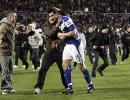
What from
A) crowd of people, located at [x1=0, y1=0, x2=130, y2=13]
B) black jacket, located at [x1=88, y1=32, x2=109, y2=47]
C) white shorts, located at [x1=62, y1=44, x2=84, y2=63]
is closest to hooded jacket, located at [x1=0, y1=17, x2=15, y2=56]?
white shorts, located at [x1=62, y1=44, x2=84, y2=63]

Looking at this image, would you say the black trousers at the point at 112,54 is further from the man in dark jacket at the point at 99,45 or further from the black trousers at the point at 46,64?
the black trousers at the point at 46,64

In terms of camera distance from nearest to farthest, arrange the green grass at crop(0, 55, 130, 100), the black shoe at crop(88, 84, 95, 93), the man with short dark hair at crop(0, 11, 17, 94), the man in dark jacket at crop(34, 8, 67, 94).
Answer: the green grass at crop(0, 55, 130, 100) → the man in dark jacket at crop(34, 8, 67, 94) → the black shoe at crop(88, 84, 95, 93) → the man with short dark hair at crop(0, 11, 17, 94)

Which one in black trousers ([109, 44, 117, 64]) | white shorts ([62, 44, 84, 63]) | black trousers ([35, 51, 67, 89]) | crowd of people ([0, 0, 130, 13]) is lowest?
crowd of people ([0, 0, 130, 13])

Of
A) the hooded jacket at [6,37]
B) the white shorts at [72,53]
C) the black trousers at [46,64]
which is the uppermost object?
the hooded jacket at [6,37]

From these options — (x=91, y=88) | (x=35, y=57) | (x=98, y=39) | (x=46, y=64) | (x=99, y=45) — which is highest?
(x=46, y=64)

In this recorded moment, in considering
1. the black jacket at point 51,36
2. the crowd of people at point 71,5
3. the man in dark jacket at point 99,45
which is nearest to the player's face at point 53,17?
the black jacket at point 51,36

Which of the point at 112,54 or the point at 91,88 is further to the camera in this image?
the point at 112,54

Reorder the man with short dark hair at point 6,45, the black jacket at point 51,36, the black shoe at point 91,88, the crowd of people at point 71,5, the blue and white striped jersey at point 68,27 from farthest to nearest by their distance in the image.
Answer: the crowd of people at point 71,5 < the man with short dark hair at point 6,45 < the black shoe at point 91,88 < the black jacket at point 51,36 < the blue and white striped jersey at point 68,27

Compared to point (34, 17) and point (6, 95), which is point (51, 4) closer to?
point (34, 17)

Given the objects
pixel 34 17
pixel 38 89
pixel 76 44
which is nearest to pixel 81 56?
pixel 76 44

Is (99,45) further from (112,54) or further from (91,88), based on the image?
(112,54)

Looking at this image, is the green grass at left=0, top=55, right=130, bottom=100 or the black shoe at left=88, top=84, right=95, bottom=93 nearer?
the green grass at left=0, top=55, right=130, bottom=100

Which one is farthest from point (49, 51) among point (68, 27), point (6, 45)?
point (6, 45)

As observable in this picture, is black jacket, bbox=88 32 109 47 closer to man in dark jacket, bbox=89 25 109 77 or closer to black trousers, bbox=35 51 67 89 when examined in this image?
man in dark jacket, bbox=89 25 109 77
